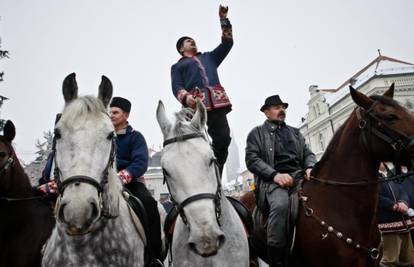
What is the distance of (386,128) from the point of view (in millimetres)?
3941

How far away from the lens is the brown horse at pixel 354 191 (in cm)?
387

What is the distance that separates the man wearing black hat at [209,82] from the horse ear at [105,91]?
1.23 m

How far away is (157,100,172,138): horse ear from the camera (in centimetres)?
357

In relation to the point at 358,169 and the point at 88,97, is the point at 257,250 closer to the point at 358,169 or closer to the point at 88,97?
the point at 358,169

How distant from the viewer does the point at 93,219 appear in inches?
95.4

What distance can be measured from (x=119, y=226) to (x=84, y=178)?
37.8 inches

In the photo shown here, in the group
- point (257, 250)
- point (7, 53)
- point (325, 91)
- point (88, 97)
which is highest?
point (325, 91)

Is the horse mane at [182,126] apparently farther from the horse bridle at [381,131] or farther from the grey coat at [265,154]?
the horse bridle at [381,131]

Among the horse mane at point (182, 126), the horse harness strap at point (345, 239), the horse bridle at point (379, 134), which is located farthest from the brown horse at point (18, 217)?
the horse bridle at point (379, 134)

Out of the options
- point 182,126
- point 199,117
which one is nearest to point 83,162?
point 182,126

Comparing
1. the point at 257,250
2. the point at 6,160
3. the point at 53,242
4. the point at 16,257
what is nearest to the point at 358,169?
the point at 257,250

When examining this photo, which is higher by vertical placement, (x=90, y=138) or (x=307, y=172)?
(x=90, y=138)

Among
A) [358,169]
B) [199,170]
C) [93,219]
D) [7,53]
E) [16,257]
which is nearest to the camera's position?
[93,219]

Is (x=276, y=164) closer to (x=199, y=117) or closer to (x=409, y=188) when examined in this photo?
(x=199, y=117)
